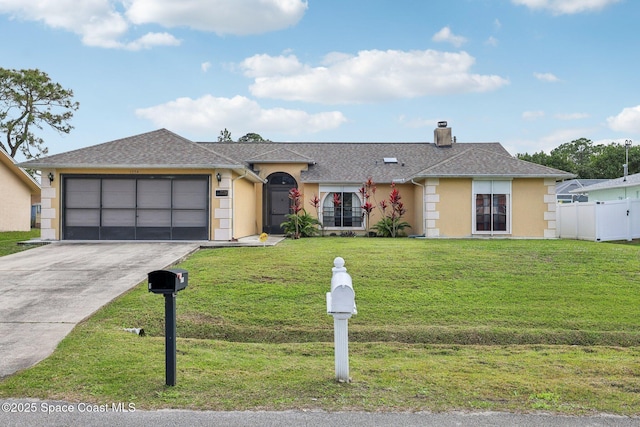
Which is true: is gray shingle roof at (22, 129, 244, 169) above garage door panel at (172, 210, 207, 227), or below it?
above

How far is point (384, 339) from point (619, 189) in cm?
2595

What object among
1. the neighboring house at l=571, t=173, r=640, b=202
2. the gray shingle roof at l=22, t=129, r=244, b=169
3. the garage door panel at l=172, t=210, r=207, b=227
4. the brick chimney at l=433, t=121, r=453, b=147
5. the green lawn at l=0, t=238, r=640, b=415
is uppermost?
the brick chimney at l=433, t=121, r=453, b=147

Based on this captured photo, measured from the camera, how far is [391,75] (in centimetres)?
2075

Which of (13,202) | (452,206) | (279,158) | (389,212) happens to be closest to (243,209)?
(279,158)

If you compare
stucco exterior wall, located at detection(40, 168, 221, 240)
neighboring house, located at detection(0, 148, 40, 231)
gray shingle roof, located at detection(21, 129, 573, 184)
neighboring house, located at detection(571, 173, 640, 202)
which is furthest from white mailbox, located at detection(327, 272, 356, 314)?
neighboring house, located at detection(571, 173, 640, 202)

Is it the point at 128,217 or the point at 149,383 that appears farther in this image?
the point at 128,217

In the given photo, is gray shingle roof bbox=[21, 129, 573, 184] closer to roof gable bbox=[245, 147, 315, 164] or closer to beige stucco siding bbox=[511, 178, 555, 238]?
roof gable bbox=[245, 147, 315, 164]

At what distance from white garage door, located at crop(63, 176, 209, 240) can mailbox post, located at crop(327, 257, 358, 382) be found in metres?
12.4

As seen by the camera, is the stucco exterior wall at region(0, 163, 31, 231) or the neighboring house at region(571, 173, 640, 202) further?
the neighboring house at region(571, 173, 640, 202)

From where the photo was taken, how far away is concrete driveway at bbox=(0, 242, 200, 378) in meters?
5.80

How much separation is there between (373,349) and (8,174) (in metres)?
23.9

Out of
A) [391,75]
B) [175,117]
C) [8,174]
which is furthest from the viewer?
[175,117]

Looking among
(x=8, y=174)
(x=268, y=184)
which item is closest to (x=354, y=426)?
(x=268, y=184)

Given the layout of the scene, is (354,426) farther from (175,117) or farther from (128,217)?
(175,117)
